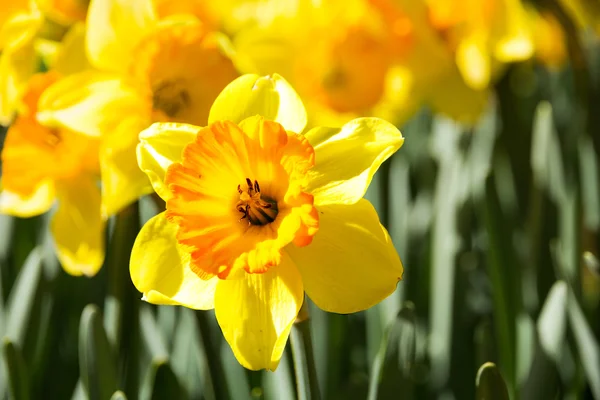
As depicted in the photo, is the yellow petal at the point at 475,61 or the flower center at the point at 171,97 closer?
the flower center at the point at 171,97

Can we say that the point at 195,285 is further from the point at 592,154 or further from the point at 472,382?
the point at 592,154

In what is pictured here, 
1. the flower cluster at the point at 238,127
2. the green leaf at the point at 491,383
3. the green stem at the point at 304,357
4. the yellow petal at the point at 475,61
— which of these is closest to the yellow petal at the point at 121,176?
the flower cluster at the point at 238,127

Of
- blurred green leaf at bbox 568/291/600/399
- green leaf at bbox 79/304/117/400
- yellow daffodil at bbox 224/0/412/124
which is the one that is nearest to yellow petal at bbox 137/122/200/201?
green leaf at bbox 79/304/117/400

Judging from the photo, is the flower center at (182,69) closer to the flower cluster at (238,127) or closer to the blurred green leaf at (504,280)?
the flower cluster at (238,127)

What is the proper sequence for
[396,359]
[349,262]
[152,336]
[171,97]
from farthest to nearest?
[152,336] → [171,97] → [396,359] → [349,262]

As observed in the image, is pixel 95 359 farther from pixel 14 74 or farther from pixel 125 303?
pixel 14 74

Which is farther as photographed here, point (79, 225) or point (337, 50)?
point (337, 50)

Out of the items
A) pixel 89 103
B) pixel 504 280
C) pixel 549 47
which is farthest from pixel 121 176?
pixel 549 47

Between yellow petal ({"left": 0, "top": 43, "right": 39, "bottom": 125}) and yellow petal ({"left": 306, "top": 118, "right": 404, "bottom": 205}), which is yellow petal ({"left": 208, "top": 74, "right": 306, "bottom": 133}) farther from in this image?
yellow petal ({"left": 0, "top": 43, "right": 39, "bottom": 125})
